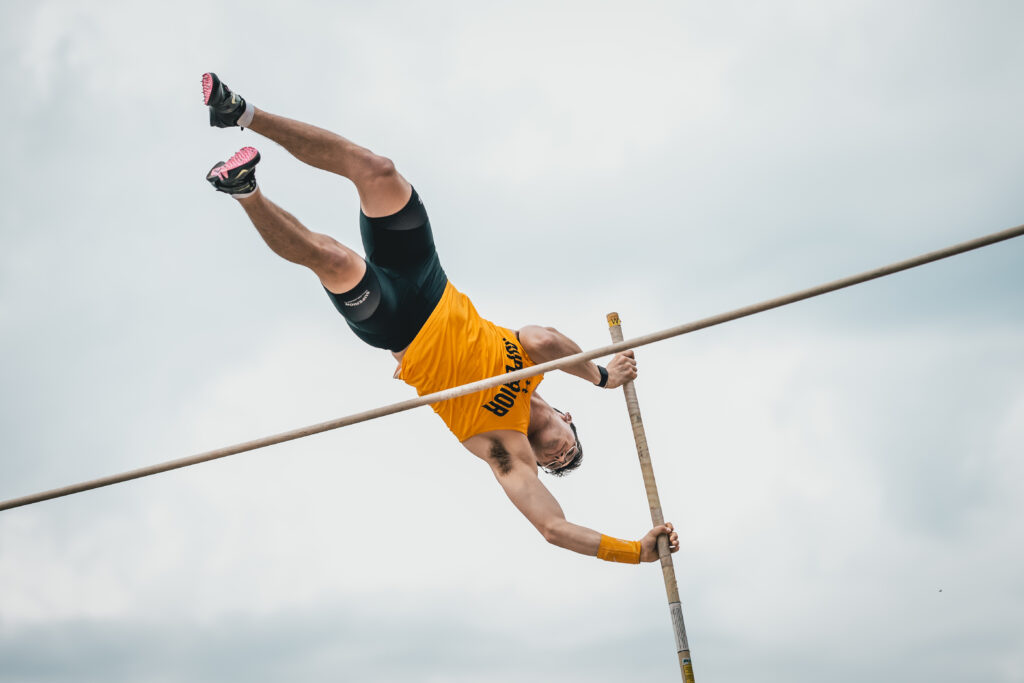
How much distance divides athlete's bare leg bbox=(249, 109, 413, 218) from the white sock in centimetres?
2

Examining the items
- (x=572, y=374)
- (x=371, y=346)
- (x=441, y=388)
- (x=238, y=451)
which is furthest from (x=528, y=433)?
(x=238, y=451)

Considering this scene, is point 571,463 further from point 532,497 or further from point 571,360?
point 571,360

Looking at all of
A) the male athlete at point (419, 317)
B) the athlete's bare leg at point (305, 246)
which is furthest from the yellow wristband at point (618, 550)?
the athlete's bare leg at point (305, 246)

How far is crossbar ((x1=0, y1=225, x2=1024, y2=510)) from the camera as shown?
191 inches

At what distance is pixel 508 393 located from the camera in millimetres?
5891

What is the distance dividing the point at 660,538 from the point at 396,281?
7.40 feet

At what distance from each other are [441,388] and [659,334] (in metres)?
1.37

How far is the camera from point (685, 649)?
597cm

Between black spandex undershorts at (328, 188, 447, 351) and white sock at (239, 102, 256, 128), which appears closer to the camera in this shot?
white sock at (239, 102, 256, 128)

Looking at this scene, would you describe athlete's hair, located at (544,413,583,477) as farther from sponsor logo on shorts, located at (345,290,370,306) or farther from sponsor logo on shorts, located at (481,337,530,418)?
sponsor logo on shorts, located at (345,290,370,306)

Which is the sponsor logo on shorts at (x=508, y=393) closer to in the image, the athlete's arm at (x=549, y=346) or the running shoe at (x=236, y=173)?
the athlete's arm at (x=549, y=346)

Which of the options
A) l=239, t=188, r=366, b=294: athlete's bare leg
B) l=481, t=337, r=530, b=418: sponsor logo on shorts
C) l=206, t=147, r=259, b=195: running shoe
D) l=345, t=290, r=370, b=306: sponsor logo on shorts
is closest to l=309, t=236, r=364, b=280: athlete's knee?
l=239, t=188, r=366, b=294: athlete's bare leg

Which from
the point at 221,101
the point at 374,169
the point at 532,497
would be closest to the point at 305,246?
the point at 374,169

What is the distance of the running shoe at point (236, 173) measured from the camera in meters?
4.23
